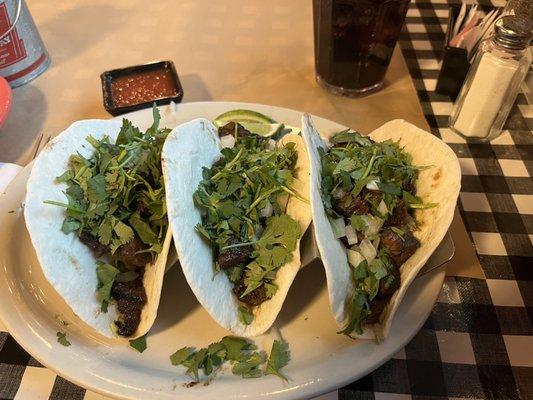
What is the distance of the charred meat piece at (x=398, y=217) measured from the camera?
1.23m

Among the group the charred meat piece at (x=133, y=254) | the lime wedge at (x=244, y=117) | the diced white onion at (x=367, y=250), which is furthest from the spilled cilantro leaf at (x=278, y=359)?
the lime wedge at (x=244, y=117)

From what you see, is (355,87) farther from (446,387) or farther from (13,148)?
(13,148)

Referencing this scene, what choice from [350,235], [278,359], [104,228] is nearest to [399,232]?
[350,235]

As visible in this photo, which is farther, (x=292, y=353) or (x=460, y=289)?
(x=460, y=289)

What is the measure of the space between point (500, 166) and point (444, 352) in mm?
948

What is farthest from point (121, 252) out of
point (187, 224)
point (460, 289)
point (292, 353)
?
point (460, 289)

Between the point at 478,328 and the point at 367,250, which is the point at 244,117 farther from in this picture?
the point at 478,328

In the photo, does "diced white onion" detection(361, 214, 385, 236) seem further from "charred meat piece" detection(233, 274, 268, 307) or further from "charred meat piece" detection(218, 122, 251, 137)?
"charred meat piece" detection(218, 122, 251, 137)

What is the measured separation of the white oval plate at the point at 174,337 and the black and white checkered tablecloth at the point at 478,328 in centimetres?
14

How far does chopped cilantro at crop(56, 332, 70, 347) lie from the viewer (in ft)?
3.75

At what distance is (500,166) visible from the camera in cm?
180

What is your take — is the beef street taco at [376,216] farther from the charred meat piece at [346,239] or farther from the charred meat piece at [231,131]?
the charred meat piece at [231,131]

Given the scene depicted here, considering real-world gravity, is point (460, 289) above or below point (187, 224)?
below

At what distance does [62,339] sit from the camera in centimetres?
115
